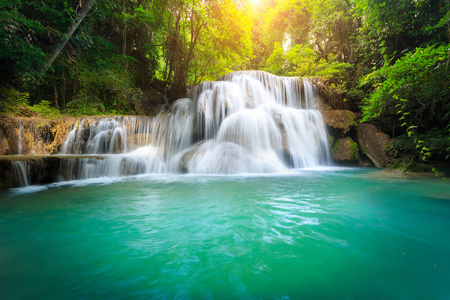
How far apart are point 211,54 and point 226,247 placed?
45.9 ft

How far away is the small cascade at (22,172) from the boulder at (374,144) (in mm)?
12376

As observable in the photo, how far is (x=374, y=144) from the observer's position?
30.0 ft

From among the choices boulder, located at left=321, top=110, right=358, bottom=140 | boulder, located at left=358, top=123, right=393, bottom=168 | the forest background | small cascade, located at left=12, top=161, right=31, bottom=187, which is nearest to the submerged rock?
the forest background

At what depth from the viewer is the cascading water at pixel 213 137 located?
6855 mm

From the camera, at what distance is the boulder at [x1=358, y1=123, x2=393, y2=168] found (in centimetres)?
869

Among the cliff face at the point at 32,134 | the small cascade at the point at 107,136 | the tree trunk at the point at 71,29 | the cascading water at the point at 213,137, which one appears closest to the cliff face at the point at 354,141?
the cascading water at the point at 213,137

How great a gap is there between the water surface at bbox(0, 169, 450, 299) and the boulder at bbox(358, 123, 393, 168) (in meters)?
5.99

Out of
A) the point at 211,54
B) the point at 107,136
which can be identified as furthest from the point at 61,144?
the point at 211,54

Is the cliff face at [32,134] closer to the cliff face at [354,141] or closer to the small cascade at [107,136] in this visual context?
the small cascade at [107,136]

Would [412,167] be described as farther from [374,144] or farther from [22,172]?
[22,172]

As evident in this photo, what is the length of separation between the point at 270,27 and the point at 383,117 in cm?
1375

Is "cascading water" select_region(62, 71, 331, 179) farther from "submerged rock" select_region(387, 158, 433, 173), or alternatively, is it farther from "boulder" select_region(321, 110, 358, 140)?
"submerged rock" select_region(387, 158, 433, 173)

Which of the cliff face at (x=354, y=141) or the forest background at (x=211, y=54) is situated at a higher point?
the forest background at (x=211, y=54)

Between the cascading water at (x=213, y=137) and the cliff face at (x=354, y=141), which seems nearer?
the cascading water at (x=213, y=137)
